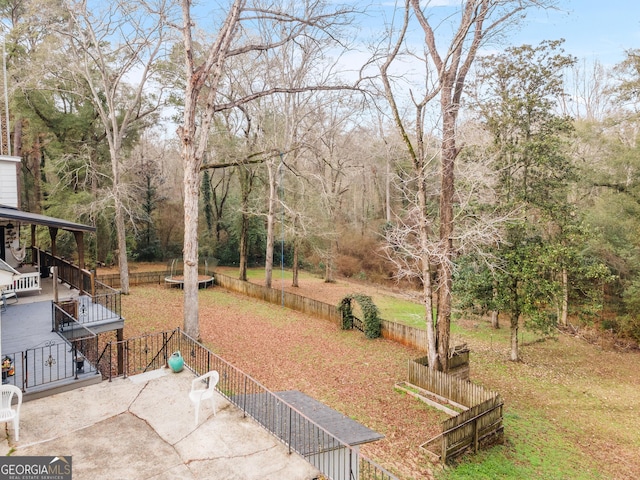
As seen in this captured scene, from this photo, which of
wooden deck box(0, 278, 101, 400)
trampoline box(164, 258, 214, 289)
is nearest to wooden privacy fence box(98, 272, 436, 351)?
trampoline box(164, 258, 214, 289)

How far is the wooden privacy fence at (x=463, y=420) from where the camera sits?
887 centimetres

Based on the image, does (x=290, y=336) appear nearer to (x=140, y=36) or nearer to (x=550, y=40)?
(x=550, y=40)

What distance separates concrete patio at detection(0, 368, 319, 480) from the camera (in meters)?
5.86

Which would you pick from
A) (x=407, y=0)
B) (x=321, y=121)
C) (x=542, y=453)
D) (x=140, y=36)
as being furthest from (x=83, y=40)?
(x=542, y=453)

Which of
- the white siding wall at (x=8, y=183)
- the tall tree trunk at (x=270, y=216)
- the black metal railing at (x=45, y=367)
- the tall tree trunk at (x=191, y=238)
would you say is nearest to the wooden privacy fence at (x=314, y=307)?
the tall tree trunk at (x=270, y=216)

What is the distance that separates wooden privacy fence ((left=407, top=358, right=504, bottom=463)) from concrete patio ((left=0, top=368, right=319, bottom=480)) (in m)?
4.26

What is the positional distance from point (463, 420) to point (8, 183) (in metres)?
16.2

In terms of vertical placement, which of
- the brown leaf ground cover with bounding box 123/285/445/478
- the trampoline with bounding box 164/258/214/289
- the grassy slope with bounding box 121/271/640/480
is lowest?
the grassy slope with bounding box 121/271/640/480

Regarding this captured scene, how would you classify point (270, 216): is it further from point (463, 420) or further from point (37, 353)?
point (463, 420)

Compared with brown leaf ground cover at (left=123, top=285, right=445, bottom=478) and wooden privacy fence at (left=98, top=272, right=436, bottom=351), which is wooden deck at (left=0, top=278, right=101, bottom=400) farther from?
wooden privacy fence at (left=98, top=272, right=436, bottom=351)

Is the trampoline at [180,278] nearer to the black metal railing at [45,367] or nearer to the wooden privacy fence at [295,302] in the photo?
the wooden privacy fence at [295,302]

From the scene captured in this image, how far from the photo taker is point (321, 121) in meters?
27.2

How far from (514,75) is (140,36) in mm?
17423

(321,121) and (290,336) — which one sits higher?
(321,121)
